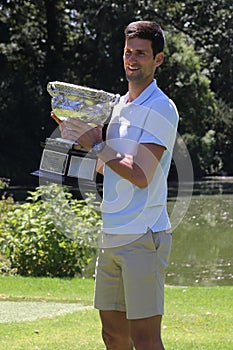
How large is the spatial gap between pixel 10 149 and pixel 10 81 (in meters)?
2.86

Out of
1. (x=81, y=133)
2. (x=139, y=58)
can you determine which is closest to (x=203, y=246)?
(x=139, y=58)

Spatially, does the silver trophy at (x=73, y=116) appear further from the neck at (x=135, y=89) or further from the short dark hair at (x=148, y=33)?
the short dark hair at (x=148, y=33)

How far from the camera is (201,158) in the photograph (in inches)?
1439

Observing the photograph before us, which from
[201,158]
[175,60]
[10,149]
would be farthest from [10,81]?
[201,158]

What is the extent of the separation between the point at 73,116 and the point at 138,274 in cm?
72

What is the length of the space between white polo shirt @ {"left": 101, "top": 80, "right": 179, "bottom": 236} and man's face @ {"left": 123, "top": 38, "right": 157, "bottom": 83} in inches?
3.0

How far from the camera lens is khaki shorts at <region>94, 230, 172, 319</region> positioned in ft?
10.3

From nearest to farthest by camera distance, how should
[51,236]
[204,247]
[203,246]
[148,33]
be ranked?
[148,33] → [51,236] → [204,247] → [203,246]

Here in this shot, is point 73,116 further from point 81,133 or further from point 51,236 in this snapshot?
point 51,236

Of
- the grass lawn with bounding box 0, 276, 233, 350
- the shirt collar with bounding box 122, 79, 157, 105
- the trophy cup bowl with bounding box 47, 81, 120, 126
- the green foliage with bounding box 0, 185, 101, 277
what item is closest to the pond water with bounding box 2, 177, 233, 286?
the grass lawn with bounding box 0, 276, 233, 350

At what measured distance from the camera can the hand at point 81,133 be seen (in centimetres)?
304

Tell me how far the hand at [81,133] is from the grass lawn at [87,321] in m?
2.28

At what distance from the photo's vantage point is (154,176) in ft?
10.3

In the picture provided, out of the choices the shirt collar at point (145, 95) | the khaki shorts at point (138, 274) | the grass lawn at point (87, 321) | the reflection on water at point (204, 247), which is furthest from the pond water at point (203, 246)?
the shirt collar at point (145, 95)
